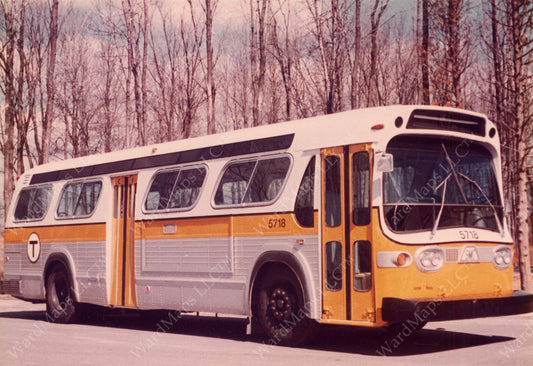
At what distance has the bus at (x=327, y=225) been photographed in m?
9.89

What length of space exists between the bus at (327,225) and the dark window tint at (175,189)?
1.2 inches

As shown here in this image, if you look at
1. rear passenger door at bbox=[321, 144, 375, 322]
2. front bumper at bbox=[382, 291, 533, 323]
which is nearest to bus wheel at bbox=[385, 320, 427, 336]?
front bumper at bbox=[382, 291, 533, 323]

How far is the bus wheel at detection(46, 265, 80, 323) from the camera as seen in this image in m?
15.8

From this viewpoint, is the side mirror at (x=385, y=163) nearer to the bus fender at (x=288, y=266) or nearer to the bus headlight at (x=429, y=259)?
the bus headlight at (x=429, y=259)

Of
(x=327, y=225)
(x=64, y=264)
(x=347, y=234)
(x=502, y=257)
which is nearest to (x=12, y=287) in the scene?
(x=64, y=264)

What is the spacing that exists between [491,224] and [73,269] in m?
8.46

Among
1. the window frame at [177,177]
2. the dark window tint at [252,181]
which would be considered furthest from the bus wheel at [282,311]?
the window frame at [177,177]

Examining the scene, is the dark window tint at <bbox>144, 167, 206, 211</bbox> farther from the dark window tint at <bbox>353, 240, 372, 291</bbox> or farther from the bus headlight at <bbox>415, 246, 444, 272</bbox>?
the bus headlight at <bbox>415, 246, 444, 272</bbox>

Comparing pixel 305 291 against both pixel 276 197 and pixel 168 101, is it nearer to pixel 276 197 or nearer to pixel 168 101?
pixel 276 197

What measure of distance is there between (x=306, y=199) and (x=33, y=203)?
28.0 feet

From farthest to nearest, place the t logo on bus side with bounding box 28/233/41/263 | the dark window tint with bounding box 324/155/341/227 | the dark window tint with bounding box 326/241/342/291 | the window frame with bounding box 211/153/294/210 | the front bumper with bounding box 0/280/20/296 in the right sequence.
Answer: the front bumper with bounding box 0/280/20/296
the t logo on bus side with bounding box 28/233/41/263
the window frame with bounding box 211/153/294/210
the dark window tint with bounding box 324/155/341/227
the dark window tint with bounding box 326/241/342/291

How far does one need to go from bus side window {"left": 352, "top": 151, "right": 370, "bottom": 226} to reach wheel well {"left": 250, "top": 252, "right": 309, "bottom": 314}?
3.97ft

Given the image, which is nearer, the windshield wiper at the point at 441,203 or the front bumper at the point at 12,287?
the windshield wiper at the point at 441,203

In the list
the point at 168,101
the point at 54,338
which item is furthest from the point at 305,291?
the point at 168,101
